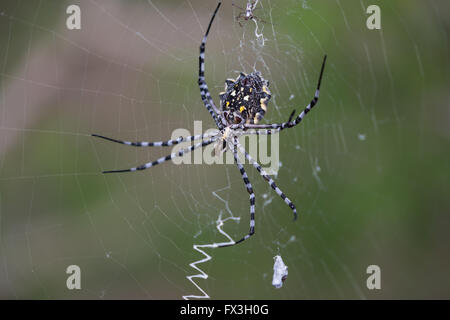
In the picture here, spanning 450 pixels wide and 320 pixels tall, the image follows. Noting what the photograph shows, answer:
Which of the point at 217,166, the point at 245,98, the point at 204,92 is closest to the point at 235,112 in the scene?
the point at 245,98

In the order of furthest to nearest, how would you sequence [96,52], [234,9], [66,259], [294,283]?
[294,283] < [96,52] < [66,259] < [234,9]

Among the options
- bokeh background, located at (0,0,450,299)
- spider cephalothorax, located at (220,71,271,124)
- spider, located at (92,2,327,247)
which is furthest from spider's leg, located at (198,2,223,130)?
bokeh background, located at (0,0,450,299)

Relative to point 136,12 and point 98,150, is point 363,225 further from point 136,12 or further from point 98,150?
point 136,12

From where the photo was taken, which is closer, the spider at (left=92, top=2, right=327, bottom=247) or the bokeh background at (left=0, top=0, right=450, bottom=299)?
the spider at (left=92, top=2, right=327, bottom=247)

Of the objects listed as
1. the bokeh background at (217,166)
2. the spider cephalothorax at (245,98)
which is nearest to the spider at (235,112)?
the spider cephalothorax at (245,98)

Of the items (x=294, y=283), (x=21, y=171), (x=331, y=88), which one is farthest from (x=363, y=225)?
(x=21, y=171)

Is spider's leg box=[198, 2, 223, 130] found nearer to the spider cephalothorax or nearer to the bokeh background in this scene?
the spider cephalothorax

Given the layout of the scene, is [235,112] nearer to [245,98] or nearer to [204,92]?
[245,98]

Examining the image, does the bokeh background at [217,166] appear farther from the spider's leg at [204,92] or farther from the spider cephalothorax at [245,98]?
the spider cephalothorax at [245,98]
